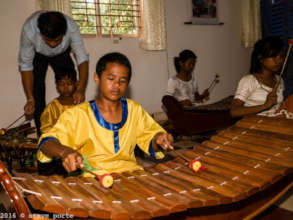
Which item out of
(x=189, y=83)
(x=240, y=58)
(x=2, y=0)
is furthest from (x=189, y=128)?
(x=240, y=58)

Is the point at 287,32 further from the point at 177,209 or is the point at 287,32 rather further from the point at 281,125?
the point at 177,209

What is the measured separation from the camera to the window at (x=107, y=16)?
4992 mm

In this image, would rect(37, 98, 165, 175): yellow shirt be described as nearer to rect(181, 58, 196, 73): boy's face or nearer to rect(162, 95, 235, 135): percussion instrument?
rect(162, 95, 235, 135): percussion instrument

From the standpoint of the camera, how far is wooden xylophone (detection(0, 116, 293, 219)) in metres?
1.22

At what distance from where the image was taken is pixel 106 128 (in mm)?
1883

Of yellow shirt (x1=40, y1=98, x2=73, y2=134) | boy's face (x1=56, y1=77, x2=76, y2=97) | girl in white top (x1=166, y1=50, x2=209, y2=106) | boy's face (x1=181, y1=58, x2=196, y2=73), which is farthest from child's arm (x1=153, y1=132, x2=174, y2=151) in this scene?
boy's face (x1=181, y1=58, x2=196, y2=73)

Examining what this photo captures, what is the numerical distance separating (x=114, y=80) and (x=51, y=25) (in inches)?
51.7

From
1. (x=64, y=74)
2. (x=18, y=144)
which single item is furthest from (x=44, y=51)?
(x=18, y=144)

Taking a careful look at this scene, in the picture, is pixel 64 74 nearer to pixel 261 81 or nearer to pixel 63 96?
pixel 63 96

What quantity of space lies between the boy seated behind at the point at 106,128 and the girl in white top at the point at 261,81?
1.12 metres

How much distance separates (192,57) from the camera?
471 centimetres

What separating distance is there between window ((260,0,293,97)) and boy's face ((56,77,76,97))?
4.92 metres

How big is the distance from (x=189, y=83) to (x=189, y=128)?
97cm

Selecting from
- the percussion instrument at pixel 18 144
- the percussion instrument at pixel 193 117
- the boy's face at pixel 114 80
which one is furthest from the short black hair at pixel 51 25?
the percussion instrument at pixel 193 117
